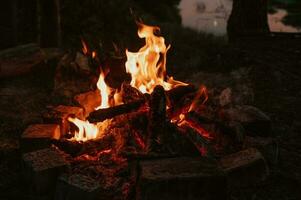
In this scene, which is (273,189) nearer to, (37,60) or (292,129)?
(292,129)

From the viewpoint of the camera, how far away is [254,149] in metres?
4.63

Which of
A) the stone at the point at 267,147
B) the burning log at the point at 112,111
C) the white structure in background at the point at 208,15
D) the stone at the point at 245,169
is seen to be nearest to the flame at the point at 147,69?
the burning log at the point at 112,111

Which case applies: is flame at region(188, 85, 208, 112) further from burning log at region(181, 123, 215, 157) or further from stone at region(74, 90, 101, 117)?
stone at region(74, 90, 101, 117)

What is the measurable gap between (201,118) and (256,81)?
3.03 m

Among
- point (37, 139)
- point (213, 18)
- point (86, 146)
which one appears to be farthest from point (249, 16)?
point (213, 18)

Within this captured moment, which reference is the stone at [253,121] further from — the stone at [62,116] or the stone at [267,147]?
the stone at [62,116]

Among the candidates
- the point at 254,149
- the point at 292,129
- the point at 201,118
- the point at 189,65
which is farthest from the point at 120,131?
the point at 189,65

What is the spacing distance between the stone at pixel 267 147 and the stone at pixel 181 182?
3.31ft

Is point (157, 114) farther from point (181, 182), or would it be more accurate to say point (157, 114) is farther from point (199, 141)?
point (181, 182)

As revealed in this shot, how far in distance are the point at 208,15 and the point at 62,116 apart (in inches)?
538

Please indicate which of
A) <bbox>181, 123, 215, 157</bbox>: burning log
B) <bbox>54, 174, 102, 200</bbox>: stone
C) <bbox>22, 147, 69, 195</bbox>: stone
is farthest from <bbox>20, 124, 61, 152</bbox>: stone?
<bbox>181, 123, 215, 157</bbox>: burning log

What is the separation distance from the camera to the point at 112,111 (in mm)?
4918

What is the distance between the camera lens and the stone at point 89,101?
573 centimetres

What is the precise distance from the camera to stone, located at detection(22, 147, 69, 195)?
4242 mm
